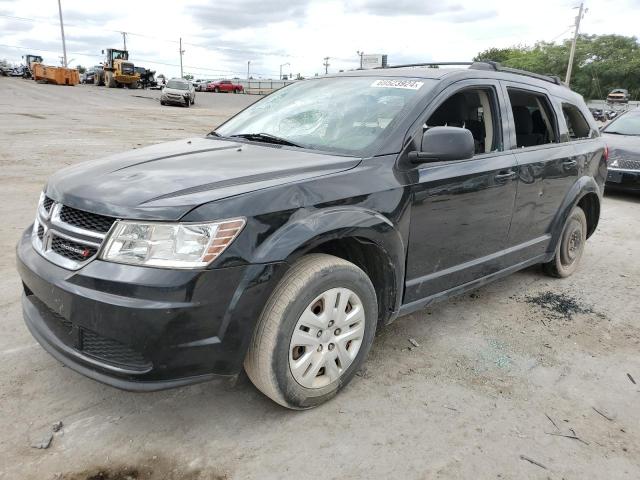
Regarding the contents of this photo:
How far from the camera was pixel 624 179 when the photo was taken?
29.0ft

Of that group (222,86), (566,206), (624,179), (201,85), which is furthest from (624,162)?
(201,85)

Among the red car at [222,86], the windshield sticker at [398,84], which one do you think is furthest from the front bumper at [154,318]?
the red car at [222,86]

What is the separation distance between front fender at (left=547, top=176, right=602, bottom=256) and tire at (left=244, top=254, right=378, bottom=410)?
2323 mm

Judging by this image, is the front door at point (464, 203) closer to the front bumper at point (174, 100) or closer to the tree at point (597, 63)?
the front bumper at point (174, 100)

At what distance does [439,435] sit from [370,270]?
0.91 m

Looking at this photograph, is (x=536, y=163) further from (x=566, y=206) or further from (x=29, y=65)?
(x=29, y=65)

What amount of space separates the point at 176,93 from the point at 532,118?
3029 cm

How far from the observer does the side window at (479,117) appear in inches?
142

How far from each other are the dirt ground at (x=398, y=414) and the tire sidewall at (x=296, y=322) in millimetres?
109

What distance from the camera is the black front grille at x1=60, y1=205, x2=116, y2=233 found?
2291 millimetres

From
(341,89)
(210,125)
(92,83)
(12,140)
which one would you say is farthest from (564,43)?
(341,89)

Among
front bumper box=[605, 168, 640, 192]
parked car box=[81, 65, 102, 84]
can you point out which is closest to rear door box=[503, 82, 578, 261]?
front bumper box=[605, 168, 640, 192]

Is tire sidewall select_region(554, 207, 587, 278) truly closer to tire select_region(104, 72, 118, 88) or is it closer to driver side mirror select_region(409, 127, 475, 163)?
driver side mirror select_region(409, 127, 475, 163)

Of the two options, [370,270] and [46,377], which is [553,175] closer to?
[370,270]
